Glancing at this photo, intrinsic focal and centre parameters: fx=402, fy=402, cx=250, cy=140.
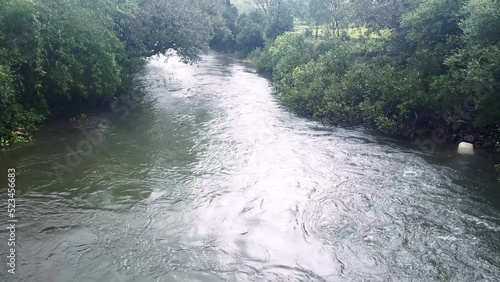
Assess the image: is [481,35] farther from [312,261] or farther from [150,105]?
[150,105]

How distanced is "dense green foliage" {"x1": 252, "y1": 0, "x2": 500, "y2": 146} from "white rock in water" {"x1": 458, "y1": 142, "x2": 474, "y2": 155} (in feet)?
2.39

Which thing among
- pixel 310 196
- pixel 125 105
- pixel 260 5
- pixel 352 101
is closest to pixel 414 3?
pixel 352 101

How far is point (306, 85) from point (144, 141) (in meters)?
11.5

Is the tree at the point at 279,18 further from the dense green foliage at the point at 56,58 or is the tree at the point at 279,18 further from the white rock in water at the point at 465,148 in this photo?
the white rock in water at the point at 465,148

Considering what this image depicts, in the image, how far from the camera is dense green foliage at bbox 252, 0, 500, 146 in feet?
50.7

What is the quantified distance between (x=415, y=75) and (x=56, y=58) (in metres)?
16.3

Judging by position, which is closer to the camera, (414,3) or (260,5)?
(414,3)

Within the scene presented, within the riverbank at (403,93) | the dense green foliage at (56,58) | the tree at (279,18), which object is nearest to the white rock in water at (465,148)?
the riverbank at (403,93)

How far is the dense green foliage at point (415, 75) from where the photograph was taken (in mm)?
15453

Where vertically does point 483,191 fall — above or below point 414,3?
below

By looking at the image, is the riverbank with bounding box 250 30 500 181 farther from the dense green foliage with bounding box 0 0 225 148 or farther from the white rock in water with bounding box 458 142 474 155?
the dense green foliage with bounding box 0 0 225 148

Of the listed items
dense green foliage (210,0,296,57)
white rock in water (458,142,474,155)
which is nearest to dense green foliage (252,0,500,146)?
white rock in water (458,142,474,155)

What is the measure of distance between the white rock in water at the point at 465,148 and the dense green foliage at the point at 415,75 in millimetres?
730

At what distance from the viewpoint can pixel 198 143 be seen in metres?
17.9
